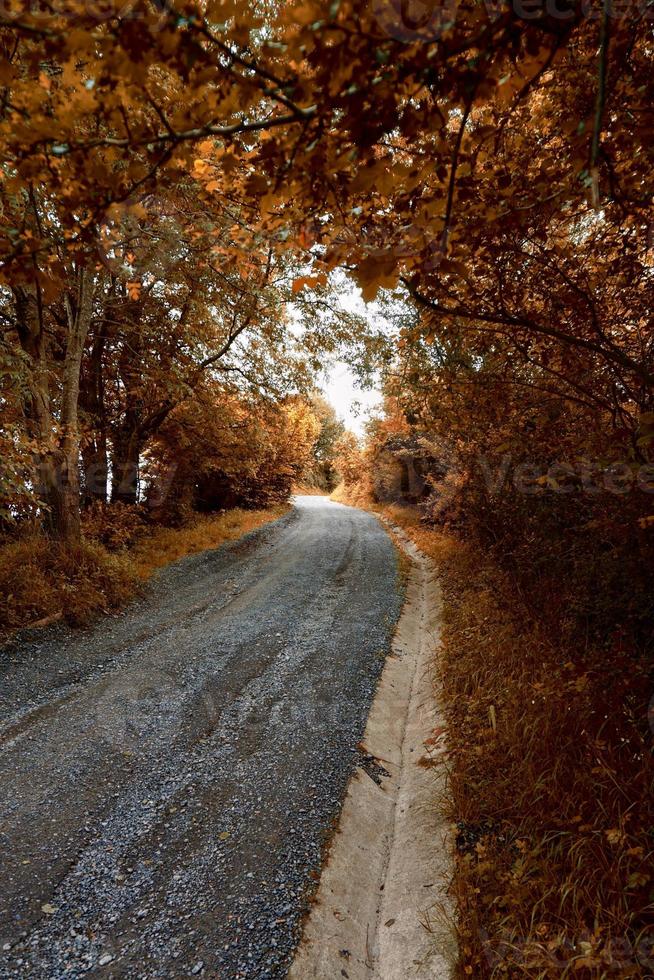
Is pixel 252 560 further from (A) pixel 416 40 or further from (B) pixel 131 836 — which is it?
(A) pixel 416 40

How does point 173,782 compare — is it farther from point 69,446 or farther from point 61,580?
point 69,446

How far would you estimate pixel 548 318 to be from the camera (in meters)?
3.51

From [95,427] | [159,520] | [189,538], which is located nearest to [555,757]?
[189,538]

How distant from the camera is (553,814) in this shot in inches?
111

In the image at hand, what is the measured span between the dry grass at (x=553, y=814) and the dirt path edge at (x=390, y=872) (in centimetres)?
17

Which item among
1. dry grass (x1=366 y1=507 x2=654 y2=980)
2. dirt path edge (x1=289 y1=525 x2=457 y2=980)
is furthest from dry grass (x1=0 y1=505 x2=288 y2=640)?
dry grass (x1=366 y1=507 x2=654 y2=980)

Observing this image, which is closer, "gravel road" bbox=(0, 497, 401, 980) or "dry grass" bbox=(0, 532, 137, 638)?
"gravel road" bbox=(0, 497, 401, 980)

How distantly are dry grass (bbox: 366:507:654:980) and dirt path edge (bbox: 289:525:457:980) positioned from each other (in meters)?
0.17

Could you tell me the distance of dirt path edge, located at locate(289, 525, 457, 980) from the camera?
7.98 ft

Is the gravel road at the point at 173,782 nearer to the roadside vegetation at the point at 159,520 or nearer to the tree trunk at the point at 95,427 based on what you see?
the roadside vegetation at the point at 159,520

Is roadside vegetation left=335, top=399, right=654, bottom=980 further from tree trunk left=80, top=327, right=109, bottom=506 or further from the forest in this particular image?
tree trunk left=80, top=327, right=109, bottom=506

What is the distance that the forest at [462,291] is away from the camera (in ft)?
4.19

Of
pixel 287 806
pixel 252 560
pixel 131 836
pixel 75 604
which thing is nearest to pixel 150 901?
pixel 131 836

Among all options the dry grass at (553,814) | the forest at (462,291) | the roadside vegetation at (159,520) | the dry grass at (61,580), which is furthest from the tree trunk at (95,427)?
the dry grass at (553,814)
